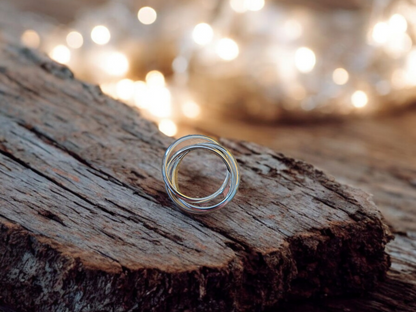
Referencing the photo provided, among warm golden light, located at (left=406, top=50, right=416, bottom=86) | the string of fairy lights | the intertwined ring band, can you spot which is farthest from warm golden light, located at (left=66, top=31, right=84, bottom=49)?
warm golden light, located at (left=406, top=50, right=416, bottom=86)

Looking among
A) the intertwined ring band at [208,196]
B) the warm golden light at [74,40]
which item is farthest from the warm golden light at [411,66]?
the intertwined ring band at [208,196]

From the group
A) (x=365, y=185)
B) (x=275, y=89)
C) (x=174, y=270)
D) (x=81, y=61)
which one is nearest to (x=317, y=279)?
(x=174, y=270)

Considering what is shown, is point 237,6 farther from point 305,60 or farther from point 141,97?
point 141,97

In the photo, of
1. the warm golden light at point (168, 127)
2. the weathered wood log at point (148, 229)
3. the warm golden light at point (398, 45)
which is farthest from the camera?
the warm golden light at point (398, 45)

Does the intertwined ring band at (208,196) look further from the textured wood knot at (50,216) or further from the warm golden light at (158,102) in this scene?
the warm golden light at (158,102)

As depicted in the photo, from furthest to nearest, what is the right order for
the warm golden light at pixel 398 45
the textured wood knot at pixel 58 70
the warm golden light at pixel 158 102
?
the warm golden light at pixel 398 45
the warm golden light at pixel 158 102
the textured wood knot at pixel 58 70

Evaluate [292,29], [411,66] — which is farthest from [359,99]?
[292,29]
